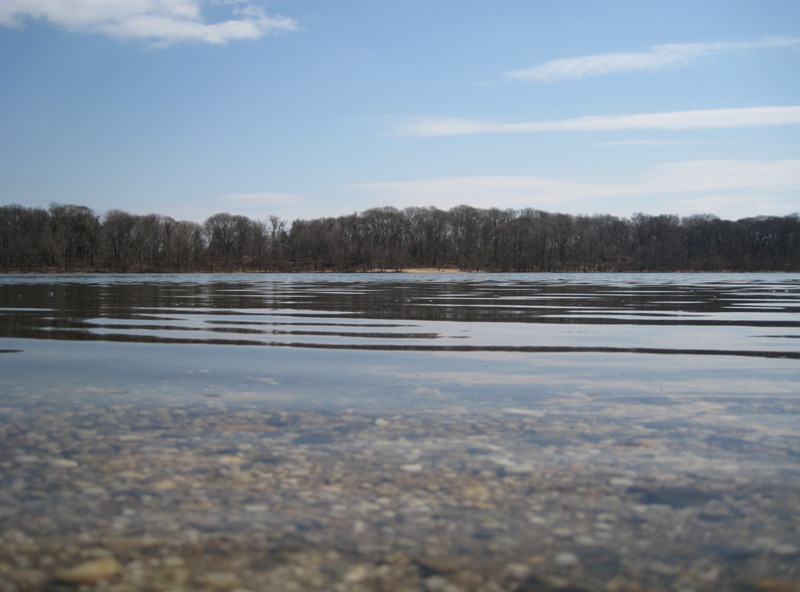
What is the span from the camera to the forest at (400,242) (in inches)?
4820

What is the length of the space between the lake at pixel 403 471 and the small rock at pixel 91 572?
0.08ft

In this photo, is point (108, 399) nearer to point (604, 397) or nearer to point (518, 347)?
point (604, 397)

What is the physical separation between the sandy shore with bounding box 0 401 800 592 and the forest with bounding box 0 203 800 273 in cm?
11625

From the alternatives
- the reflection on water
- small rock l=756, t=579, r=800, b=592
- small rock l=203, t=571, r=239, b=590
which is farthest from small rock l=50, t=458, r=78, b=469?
the reflection on water

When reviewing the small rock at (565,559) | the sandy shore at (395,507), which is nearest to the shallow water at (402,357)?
the sandy shore at (395,507)

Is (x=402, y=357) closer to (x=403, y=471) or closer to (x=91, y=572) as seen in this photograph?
(x=403, y=471)

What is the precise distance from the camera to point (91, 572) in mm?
3355

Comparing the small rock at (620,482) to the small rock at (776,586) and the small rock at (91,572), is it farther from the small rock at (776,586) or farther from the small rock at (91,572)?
the small rock at (91,572)

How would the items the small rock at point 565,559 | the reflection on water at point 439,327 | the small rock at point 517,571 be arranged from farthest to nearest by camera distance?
the reflection on water at point 439,327 → the small rock at point 565,559 → the small rock at point 517,571

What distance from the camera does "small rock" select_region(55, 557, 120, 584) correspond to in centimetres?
328

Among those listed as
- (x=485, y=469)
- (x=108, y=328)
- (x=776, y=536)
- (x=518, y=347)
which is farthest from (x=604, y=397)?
(x=108, y=328)

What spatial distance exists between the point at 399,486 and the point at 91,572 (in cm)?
192

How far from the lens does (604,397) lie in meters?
7.59

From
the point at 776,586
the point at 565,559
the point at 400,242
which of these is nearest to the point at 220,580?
the point at 565,559
